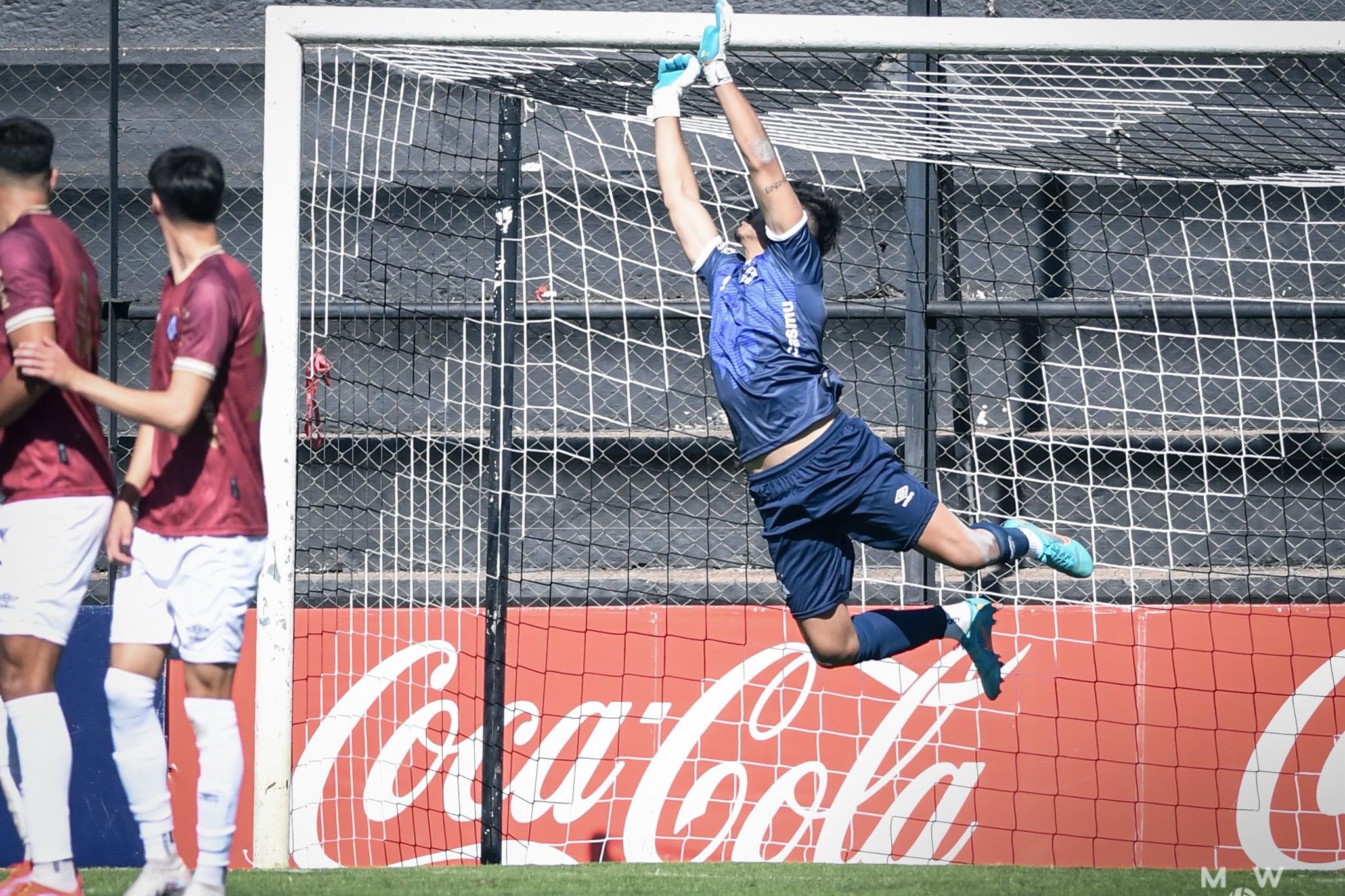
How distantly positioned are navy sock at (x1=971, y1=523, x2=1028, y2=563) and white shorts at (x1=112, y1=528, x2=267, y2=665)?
2472 millimetres

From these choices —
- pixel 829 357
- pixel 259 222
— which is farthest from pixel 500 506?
pixel 259 222

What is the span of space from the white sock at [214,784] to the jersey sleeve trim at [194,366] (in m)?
0.80

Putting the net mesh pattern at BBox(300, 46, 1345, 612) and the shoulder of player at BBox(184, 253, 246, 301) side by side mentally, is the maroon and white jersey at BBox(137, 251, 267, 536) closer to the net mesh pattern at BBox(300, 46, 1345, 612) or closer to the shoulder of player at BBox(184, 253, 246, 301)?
the shoulder of player at BBox(184, 253, 246, 301)

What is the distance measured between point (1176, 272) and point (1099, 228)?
1.87 feet

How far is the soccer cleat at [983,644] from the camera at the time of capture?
174 inches

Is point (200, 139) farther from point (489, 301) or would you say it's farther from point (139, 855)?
point (139, 855)

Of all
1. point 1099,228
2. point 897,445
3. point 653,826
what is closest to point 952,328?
point 897,445

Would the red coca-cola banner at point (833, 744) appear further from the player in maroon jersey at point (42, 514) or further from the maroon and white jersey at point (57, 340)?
the maroon and white jersey at point (57, 340)

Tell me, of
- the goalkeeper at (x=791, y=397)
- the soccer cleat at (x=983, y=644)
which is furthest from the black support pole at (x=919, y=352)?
the goalkeeper at (x=791, y=397)

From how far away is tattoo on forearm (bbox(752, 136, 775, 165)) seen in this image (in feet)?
12.3

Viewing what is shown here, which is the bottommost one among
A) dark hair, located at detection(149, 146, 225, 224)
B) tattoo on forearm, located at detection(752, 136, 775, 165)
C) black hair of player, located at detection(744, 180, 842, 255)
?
dark hair, located at detection(149, 146, 225, 224)

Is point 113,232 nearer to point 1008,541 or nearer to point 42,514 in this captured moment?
point 42,514

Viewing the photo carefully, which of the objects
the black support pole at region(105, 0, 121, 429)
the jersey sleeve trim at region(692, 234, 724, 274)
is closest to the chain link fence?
the black support pole at region(105, 0, 121, 429)

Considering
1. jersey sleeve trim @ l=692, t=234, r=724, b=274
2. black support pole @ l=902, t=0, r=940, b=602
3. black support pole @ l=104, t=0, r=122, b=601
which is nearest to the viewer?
jersey sleeve trim @ l=692, t=234, r=724, b=274
